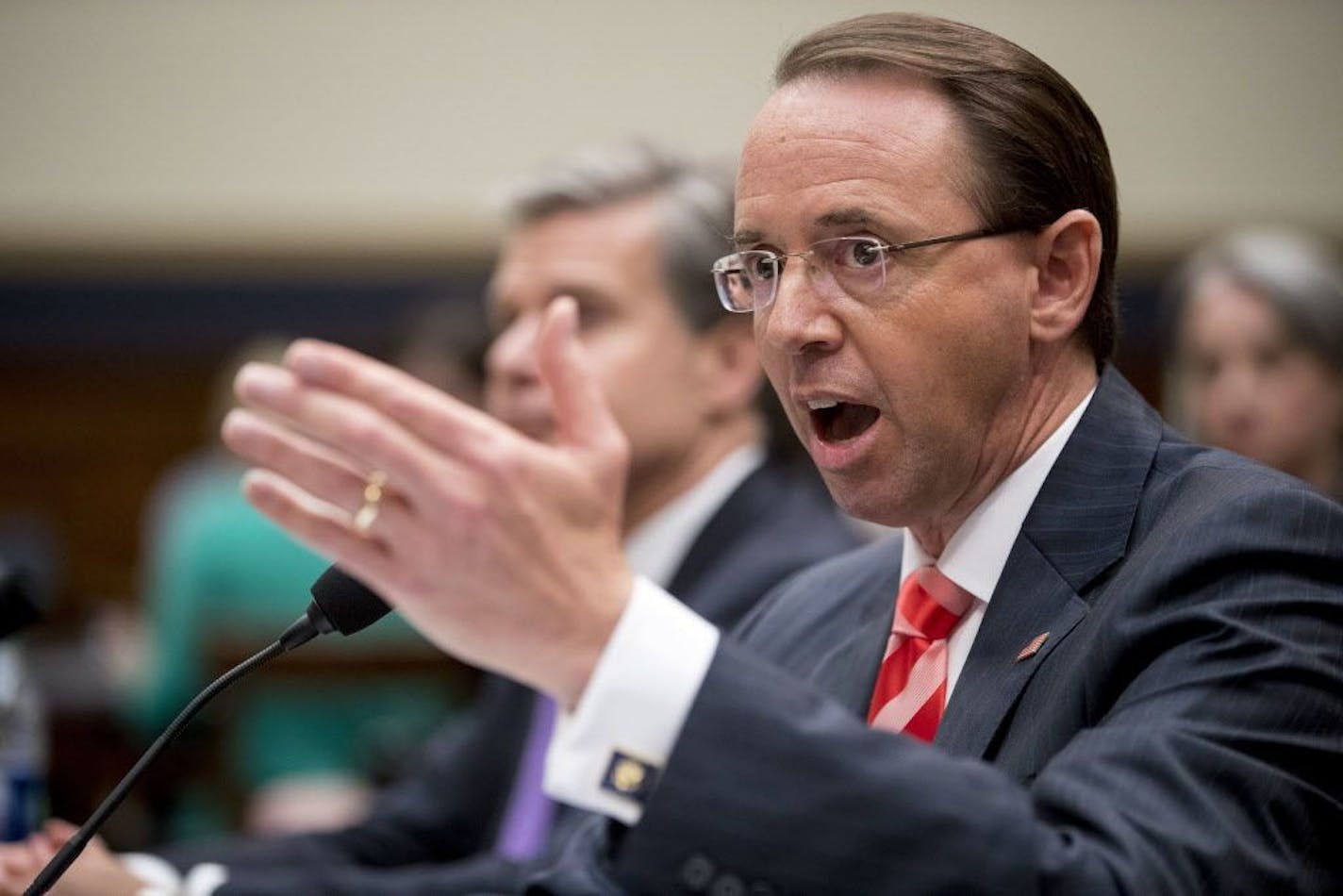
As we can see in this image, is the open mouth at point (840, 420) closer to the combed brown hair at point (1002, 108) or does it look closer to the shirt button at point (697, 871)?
the combed brown hair at point (1002, 108)

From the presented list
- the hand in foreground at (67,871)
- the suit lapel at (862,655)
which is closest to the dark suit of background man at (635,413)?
the hand in foreground at (67,871)

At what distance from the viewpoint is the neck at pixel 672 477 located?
290cm

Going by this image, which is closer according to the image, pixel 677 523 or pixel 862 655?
pixel 862 655

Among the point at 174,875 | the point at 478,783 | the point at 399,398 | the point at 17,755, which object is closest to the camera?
the point at 399,398

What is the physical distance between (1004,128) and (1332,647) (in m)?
0.54

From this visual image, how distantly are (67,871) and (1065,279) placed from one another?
1.23 m

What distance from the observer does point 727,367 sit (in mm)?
2955

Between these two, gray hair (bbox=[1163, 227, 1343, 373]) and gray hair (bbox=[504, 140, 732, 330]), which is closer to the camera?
gray hair (bbox=[504, 140, 732, 330])

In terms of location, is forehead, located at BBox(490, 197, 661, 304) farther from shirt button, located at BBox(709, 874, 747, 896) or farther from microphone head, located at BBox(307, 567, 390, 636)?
shirt button, located at BBox(709, 874, 747, 896)

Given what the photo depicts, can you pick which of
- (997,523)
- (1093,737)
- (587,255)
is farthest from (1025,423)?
(587,255)

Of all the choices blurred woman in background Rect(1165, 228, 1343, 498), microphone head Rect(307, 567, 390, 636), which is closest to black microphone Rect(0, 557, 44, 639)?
microphone head Rect(307, 567, 390, 636)

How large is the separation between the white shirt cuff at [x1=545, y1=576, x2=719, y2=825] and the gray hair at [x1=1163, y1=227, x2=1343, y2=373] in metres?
2.40

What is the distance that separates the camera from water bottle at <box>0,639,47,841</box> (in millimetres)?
1987

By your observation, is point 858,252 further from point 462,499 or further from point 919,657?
point 462,499
